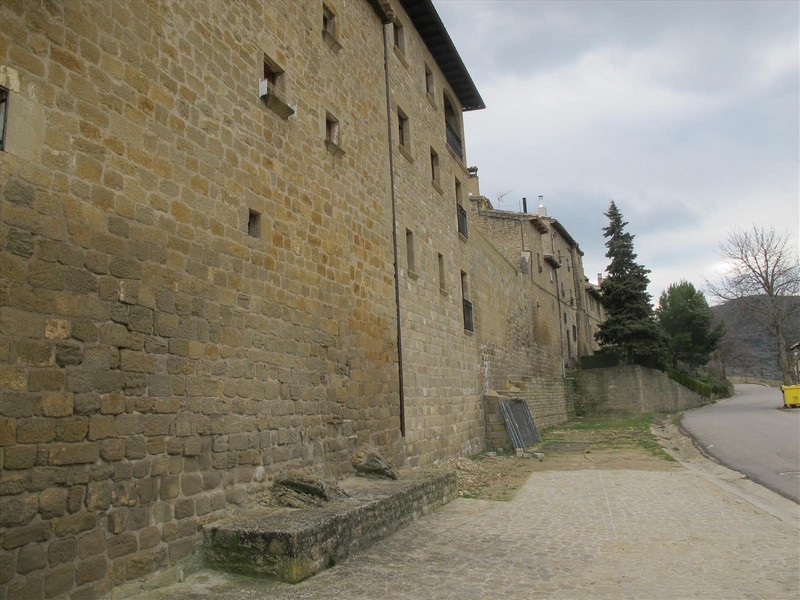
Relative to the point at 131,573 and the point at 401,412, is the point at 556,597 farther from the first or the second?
the point at 401,412

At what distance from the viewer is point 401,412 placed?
10250 millimetres

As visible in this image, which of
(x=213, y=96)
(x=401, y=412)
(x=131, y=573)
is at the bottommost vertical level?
(x=131, y=573)

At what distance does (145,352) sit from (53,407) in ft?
3.08

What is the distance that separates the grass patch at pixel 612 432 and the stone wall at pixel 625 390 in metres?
0.55

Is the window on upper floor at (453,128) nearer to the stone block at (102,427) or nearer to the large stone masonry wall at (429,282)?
the large stone masonry wall at (429,282)

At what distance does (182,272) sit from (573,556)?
4.82 meters

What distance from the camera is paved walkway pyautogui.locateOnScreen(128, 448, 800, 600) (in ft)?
15.7

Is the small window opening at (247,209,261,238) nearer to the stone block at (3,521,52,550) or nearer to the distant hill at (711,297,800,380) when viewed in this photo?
Result: the stone block at (3,521,52,550)

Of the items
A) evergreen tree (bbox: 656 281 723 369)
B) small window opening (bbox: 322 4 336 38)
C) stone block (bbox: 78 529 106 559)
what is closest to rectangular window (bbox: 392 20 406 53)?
small window opening (bbox: 322 4 336 38)

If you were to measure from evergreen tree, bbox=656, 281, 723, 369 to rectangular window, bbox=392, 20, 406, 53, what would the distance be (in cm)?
3602

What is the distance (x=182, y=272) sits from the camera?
539 cm

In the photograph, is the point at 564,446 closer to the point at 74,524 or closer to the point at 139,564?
the point at 139,564

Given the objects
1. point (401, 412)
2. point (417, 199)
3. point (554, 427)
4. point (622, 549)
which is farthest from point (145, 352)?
point (554, 427)

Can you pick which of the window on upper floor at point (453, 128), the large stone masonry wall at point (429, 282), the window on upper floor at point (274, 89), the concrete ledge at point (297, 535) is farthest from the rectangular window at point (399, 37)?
the concrete ledge at point (297, 535)
